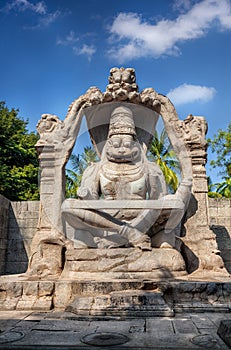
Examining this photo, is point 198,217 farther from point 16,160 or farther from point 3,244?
point 16,160

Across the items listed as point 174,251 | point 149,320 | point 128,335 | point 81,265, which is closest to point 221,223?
point 174,251

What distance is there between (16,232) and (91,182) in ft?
11.6

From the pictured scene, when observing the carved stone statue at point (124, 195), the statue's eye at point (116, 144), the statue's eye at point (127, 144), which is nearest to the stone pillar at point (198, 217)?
the carved stone statue at point (124, 195)

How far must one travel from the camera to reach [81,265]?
17.5 feet

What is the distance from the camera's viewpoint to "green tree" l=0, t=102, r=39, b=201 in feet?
53.3

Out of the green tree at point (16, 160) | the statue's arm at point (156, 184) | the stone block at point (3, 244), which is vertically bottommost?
the stone block at point (3, 244)

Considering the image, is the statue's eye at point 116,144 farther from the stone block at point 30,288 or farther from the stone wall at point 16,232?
the stone wall at point 16,232

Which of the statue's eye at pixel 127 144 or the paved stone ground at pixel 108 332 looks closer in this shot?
the paved stone ground at pixel 108 332

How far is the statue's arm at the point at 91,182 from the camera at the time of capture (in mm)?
6146

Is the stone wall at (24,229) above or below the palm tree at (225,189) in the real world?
below

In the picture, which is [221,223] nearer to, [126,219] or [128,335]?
[126,219]

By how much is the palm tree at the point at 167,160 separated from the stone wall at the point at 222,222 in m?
1.21

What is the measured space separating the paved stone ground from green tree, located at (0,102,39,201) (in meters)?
12.5

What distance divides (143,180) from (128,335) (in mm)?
3538
